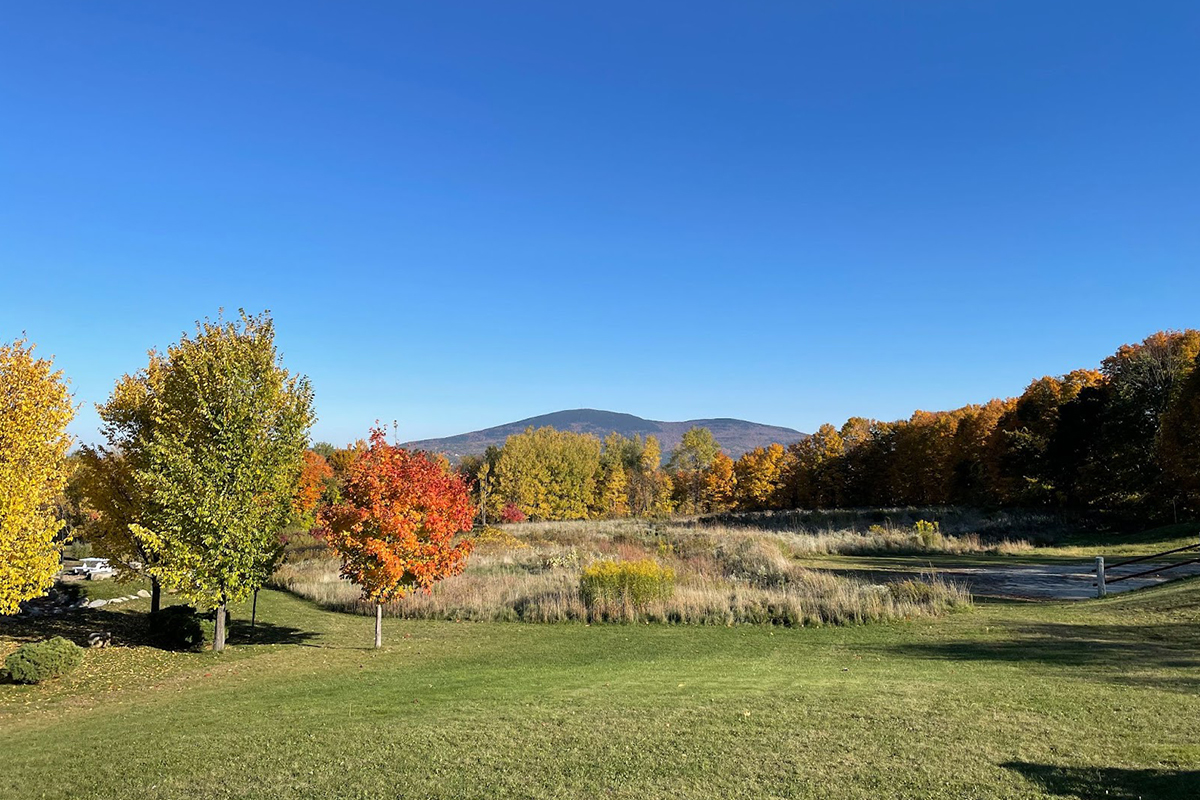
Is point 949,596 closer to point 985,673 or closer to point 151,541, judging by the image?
point 985,673

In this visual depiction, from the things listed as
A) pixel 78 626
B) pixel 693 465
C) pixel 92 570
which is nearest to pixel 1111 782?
pixel 78 626

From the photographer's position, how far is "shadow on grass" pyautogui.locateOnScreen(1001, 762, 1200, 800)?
17.4 feet

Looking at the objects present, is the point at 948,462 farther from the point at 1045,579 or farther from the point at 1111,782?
the point at 1111,782

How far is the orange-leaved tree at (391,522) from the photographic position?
1507 centimetres

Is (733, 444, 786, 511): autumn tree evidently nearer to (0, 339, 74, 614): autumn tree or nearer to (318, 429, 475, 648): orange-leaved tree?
(318, 429, 475, 648): orange-leaved tree

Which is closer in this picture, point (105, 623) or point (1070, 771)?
point (1070, 771)

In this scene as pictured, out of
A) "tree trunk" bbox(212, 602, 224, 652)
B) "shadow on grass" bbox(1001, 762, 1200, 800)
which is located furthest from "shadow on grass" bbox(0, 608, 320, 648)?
"shadow on grass" bbox(1001, 762, 1200, 800)

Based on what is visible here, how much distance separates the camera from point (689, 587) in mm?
21109

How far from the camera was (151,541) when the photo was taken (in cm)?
1459

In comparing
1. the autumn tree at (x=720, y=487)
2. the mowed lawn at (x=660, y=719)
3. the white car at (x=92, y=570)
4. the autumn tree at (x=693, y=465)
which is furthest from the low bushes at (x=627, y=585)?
the autumn tree at (x=720, y=487)

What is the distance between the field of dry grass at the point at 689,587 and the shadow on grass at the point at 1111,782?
11.4 m

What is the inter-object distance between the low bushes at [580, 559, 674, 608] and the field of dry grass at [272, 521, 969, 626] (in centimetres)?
18

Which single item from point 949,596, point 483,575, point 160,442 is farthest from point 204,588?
point 949,596

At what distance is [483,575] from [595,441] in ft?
236
